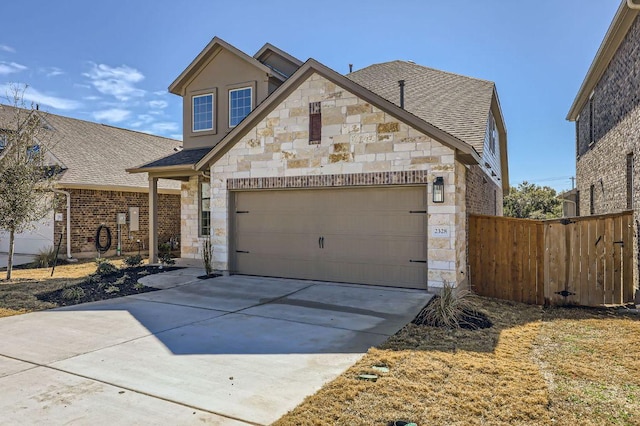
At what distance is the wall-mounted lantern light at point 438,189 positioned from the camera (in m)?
8.81

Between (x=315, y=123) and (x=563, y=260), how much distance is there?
6.17 m

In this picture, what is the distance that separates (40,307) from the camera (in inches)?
323

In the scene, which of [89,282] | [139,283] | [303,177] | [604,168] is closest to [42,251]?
[89,282]

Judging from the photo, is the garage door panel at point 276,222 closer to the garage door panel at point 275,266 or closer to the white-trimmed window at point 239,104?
the garage door panel at point 275,266

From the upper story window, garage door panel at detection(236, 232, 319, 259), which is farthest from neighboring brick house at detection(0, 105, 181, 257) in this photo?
the upper story window

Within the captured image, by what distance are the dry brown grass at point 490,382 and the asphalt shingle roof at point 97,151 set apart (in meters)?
14.8

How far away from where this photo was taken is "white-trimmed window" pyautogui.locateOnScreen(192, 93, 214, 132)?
14.0m

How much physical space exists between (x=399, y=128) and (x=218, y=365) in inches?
249

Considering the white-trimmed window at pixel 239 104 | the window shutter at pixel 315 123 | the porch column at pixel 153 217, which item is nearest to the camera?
the window shutter at pixel 315 123

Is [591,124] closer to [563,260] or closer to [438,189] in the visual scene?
[563,260]

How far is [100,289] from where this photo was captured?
984cm

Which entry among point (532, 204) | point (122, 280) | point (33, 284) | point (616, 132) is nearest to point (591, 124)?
point (616, 132)

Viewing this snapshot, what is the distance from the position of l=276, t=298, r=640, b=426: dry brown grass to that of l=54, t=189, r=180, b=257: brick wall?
14.4 m

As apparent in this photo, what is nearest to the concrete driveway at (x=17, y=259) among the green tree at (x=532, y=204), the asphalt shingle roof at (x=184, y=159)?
the asphalt shingle roof at (x=184, y=159)
